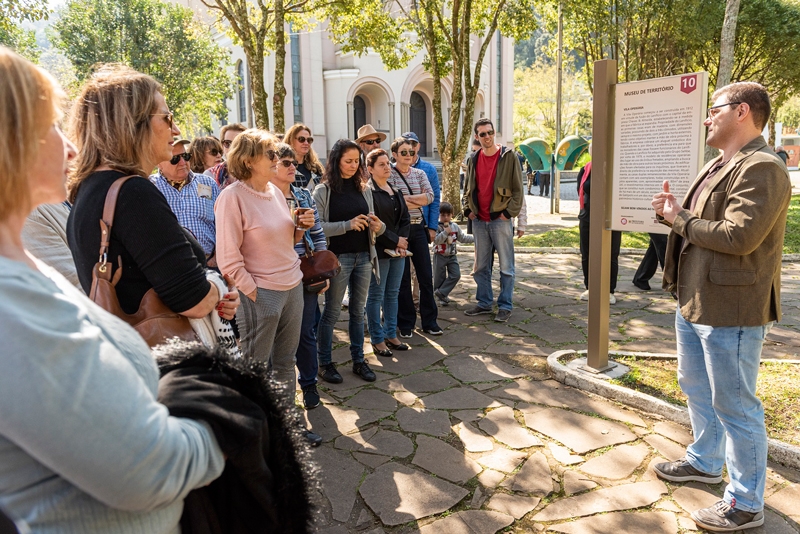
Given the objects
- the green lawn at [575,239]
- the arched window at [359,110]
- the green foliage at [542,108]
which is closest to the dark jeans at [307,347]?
the green lawn at [575,239]

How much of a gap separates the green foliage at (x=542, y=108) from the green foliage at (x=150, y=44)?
32.6 metres

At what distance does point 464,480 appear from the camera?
11.3ft

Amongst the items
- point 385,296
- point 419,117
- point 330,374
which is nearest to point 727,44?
point 385,296

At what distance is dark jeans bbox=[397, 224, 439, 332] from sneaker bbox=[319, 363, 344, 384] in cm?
130

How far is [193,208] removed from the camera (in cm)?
466

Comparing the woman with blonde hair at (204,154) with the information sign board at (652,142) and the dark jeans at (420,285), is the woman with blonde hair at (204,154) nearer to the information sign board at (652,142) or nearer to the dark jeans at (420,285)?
the dark jeans at (420,285)

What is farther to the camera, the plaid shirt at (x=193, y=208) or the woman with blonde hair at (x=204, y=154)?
the woman with blonde hair at (x=204, y=154)

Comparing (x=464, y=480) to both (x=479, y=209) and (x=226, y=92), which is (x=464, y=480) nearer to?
(x=479, y=209)

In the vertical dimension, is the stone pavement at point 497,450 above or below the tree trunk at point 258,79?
below

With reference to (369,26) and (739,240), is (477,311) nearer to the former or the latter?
(739,240)

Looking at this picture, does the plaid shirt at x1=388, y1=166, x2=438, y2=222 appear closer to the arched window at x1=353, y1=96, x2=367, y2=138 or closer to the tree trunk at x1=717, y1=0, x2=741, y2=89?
the tree trunk at x1=717, y1=0, x2=741, y2=89

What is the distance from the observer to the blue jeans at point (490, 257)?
6.90 meters

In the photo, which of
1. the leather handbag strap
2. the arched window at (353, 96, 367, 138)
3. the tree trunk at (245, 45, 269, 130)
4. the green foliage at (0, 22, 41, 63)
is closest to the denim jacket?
the leather handbag strap

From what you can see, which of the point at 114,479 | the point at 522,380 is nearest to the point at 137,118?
the point at 114,479
